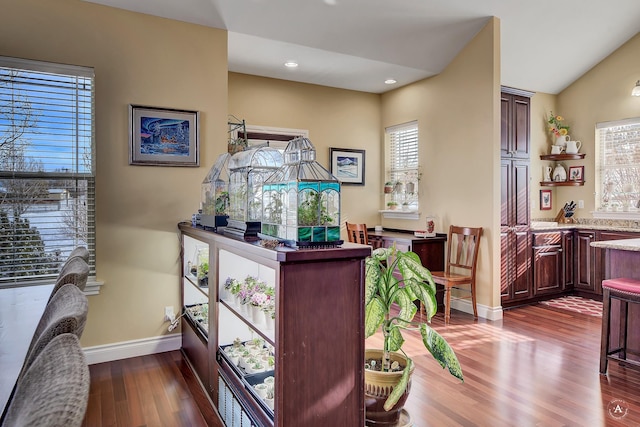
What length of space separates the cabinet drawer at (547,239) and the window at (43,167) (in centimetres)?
469

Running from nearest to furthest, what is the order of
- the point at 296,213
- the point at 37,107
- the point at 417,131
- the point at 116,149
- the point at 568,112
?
the point at 296,213 → the point at 37,107 → the point at 116,149 → the point at 417,131 → the point at 568,112

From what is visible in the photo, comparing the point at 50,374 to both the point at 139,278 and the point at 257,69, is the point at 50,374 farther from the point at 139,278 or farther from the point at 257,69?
the point at 257,69

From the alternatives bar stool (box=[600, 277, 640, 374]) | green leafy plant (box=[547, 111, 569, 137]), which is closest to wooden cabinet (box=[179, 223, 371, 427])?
bar stool (box=[600, 277, 640, 374])

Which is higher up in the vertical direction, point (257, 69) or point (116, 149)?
point (257, 69)

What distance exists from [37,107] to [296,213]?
8.34 ft

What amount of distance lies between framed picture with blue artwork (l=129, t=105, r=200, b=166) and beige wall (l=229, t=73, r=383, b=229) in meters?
1.46

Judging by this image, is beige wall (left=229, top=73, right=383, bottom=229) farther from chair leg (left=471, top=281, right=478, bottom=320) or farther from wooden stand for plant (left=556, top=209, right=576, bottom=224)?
wooden stand for plant (left=556, top=209, right=576, bottom=224)

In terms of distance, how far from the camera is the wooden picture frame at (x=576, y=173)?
5.77 metres

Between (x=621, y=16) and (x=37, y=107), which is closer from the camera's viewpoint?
(x=37, y=107)

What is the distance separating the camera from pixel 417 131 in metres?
5.47

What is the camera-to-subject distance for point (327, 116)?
561cm

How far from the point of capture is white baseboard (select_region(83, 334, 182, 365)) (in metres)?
3.30

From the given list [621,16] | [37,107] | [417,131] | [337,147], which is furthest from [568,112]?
[37,107]

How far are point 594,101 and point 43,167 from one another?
636 cm
